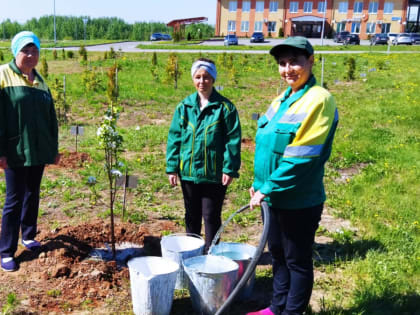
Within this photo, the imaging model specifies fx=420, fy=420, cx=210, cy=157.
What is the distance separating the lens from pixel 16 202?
335 centimetres

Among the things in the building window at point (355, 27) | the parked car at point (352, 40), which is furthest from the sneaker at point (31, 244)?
the building window at point (355, 27)

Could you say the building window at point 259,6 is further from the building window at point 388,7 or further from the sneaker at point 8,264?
the sneaker at point 8,264

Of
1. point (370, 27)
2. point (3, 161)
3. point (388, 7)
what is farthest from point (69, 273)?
point (388, 7)

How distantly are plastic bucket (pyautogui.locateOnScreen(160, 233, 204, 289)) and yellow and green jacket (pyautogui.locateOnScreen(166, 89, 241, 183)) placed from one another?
516 mm

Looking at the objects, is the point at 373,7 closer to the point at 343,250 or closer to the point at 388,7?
the point at 388,7

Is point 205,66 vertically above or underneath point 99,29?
underneath

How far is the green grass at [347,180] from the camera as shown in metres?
3.34

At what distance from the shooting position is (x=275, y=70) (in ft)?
56.7

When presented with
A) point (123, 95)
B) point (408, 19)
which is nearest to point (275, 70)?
point (123, 95)

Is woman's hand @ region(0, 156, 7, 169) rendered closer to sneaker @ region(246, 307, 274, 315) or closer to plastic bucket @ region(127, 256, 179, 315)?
plastic bucket @ region(127, 256, 179, 315)

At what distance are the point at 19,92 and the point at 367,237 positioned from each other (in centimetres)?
342

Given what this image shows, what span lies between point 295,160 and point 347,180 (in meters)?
3.88

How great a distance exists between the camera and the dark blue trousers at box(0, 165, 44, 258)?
3330 millimetres

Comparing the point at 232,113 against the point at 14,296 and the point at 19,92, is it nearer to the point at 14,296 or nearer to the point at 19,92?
the point at 19,92
